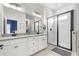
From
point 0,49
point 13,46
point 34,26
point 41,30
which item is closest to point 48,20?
point 41,30

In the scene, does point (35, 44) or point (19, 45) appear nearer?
point (19, 45)

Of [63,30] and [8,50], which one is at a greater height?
[63,30]

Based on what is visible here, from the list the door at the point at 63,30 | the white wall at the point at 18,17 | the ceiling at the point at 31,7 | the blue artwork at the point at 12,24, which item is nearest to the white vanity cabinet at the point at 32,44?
the white wall at the point at 18,17

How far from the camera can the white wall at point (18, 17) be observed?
2.04m

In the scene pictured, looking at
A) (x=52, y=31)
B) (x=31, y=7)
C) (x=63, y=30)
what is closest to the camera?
(x=31, y=7)

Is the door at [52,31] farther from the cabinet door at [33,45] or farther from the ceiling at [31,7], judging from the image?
the cabinet door at [33,45]

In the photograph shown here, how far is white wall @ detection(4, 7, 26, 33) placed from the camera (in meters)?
2.04

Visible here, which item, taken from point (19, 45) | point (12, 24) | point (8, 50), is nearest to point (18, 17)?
point (12, 24)

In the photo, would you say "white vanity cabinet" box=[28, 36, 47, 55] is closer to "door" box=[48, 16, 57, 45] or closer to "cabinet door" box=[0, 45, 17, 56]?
"cabinet door" box=[0, 45, 17, 56]

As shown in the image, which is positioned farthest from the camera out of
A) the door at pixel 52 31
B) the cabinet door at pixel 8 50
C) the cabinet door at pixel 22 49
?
the door at pixel 52 31

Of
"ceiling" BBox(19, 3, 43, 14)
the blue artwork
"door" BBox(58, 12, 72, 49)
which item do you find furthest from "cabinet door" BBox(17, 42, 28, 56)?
"door" BBox(58, 12, 72, 49)

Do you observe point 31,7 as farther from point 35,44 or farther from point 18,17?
point 35,44

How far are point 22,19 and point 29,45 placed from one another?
3.37ft

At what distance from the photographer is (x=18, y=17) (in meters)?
2.34
